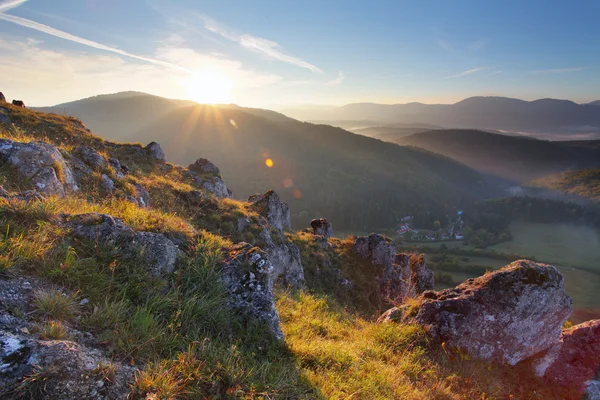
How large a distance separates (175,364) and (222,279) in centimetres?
193

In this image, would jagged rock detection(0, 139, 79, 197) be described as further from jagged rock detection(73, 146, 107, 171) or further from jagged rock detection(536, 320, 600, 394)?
jagged rock detection(536, 320, 600, 394)

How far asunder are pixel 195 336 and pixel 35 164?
7573 mm

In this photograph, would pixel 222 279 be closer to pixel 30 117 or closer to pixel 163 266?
pixel 163 266

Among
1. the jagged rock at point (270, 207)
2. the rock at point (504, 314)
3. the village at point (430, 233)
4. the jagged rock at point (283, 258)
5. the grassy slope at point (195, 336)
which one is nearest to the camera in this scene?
the grassy slope at point (195, 336)

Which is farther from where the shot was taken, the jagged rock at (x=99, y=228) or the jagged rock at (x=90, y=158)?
the jagged rock at (x=90, y=158)

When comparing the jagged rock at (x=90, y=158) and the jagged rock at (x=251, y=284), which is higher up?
the jagged rock at (x=90, y=158)

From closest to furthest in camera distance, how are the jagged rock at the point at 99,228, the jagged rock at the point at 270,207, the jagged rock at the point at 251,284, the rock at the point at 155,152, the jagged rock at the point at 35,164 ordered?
the jagged rock at the point at 99,228 < the jagged rock at the point at 251,284 < the jagged rock at the point at 35,164 < the jagged rock at the point at 270,207 < the rock at the point at 155,152

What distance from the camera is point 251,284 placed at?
5.77m

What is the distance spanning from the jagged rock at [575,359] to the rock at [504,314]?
1.50 feet

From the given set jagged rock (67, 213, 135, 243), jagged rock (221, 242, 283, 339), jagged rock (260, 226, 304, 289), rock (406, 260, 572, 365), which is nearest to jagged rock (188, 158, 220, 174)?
jagged rock (260, 226, 304, 289)

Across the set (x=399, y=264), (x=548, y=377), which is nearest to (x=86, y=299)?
(x=548, y=377)

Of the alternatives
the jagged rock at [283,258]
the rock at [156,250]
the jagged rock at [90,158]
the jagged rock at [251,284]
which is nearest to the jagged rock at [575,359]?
the jagged rock at [251,284]

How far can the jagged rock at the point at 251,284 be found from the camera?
18.0ft

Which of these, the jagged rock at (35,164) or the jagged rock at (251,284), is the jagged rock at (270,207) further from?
the jagged rock at (251,284)
